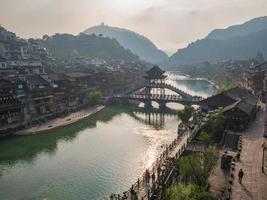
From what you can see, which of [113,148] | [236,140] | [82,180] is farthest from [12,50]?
[236,140]

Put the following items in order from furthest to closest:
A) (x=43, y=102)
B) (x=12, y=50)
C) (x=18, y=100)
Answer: (x=12, y=50) → (x=43, y=102) → (x=18, y=100)

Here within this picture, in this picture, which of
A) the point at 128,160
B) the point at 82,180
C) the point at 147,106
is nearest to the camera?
the point at 82,180

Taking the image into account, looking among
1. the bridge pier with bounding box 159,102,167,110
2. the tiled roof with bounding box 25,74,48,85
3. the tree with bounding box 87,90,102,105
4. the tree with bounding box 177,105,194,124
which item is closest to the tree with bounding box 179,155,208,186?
the tree with bounding box 177,105,194,124

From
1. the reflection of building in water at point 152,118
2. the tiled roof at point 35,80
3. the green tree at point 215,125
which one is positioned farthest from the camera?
the reflection of building in water at point 152,118

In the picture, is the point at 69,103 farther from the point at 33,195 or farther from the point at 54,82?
the point at 33,195

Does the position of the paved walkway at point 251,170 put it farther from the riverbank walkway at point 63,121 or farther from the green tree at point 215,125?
the riverbank walkway at point 63,121

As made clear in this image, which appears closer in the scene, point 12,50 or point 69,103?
point 69,103

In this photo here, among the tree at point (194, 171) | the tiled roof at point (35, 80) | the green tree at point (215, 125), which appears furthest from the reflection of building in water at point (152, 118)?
the tree at point (194, 171)

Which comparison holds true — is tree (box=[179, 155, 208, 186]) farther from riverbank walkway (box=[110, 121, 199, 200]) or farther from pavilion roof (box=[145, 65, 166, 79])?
pavilion roof (box=[145, 65, 166, 79])
